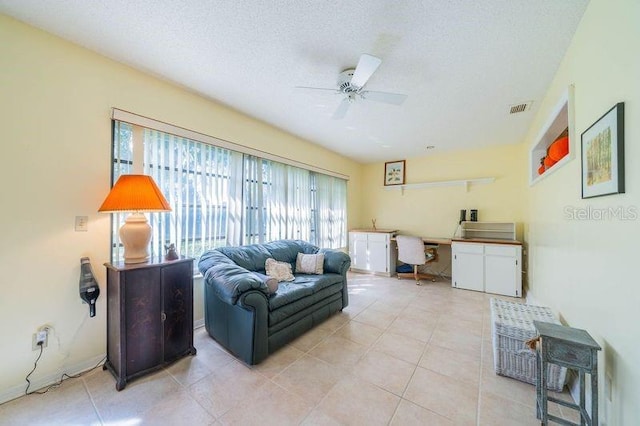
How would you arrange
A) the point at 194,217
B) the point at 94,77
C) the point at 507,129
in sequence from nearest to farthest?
the point at 94,77, the point at 194,217, the point at 507,129

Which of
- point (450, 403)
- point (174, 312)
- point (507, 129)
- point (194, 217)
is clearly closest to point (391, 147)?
point (507, 129)

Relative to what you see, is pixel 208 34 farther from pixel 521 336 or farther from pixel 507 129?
pixel 507 129

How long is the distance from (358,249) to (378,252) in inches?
18.0

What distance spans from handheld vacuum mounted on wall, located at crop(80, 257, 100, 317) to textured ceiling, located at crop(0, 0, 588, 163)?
1.72 metres

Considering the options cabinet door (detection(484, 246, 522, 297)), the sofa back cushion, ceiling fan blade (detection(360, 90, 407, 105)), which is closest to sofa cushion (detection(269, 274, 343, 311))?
the sofa back cushion

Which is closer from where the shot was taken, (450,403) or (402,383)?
(450,403)

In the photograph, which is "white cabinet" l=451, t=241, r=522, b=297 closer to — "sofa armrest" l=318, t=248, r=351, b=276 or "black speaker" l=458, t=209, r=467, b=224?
"black speaker" l=458, t=209, r=467, b=224

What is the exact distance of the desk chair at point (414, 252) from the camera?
4.12 m

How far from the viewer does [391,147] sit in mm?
4383

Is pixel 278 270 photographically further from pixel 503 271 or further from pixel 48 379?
pixel 503 271

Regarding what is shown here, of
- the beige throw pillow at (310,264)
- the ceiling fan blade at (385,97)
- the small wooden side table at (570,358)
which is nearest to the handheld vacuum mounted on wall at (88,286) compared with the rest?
the beige throw pillow at (310,264)

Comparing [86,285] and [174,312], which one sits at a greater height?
[86,285]

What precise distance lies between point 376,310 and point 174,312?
2292 millimetres

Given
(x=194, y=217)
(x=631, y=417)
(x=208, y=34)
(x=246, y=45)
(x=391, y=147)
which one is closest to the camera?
(x=631, y=417)
